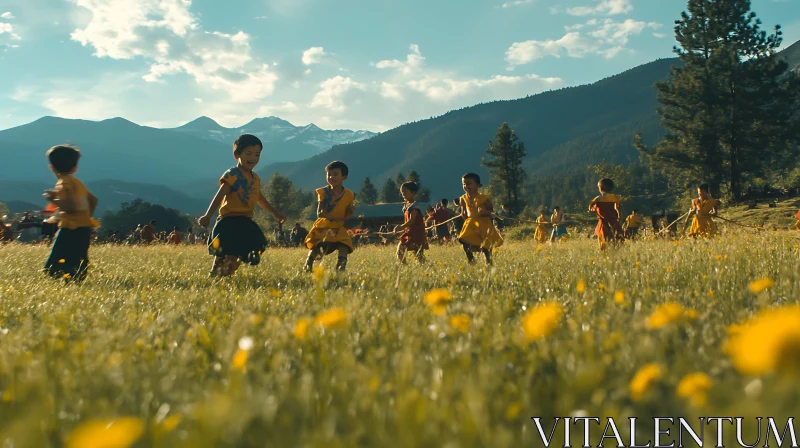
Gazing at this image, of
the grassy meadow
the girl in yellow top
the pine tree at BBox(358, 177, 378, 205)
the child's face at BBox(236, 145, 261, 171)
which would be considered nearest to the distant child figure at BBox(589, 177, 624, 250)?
the girl in yellow top

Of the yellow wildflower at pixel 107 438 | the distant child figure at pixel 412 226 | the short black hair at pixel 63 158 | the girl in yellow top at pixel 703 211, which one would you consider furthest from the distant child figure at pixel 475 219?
the yellow wildflower at pixel 107 438

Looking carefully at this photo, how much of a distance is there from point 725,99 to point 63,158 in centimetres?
4595

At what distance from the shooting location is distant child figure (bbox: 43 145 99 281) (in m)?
6.31

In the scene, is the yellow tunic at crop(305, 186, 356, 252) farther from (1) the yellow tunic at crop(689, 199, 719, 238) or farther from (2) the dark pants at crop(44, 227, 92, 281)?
(1) the yellow tunic at crop(689, 199, 719, 238)

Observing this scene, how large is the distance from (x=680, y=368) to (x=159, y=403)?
155 centimetres

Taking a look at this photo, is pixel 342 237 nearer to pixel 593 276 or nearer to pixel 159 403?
pixel 593 276

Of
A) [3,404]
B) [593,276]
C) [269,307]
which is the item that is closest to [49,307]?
[269,307]

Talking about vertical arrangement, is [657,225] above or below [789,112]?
below

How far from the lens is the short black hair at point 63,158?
647 centimetres

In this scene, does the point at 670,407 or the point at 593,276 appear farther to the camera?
the point at 593,276

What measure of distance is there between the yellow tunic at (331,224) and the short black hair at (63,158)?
3237 mm

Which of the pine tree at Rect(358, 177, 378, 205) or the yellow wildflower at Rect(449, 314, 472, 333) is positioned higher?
the pine tree at Rect(358, 177, 378, 205)

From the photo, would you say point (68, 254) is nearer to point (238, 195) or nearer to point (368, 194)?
point (238, 195)

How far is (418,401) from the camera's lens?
1155mm
